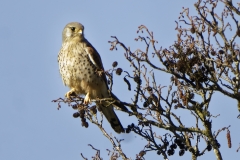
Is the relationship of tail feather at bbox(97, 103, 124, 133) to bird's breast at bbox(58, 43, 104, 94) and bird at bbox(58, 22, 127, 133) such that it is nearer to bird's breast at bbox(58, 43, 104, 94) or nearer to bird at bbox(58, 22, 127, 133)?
bird at bbox(58, 22, 127, 133)

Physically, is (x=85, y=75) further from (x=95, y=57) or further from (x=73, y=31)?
(x=73, y=31)

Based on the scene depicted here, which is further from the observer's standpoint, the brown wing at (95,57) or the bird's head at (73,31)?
Answer: the bird's head at (73,31)

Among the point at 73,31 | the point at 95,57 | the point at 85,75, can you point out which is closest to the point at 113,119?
the point at 85,75

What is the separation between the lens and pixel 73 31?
257 inches

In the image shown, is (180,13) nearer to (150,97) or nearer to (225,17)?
(225,17)

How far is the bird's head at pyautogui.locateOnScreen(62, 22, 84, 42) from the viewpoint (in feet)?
21.0

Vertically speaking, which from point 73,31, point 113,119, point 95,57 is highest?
point 73,31

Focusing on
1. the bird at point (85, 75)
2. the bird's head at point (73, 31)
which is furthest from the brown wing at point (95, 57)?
the bird's head at point (73, 31)

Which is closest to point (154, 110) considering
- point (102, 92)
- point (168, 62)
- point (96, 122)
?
point (168, 62)

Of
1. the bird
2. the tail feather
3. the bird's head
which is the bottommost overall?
the tail feather

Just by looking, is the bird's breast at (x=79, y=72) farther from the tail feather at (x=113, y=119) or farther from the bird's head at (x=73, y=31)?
the bird's head at (x=73, y=31)

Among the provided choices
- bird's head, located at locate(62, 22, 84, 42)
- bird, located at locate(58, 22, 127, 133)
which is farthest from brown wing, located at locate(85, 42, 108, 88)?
bird's head, located at locate(62, 22, 84, 42)

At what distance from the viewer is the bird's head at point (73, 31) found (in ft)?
21.0

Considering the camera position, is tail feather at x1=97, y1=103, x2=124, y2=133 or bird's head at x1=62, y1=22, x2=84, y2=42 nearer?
tail feather at x1=97, y1=103, x2=124, y2=133
